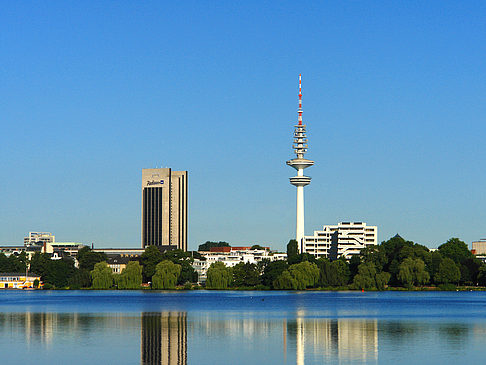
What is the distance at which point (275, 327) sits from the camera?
76.4 meters

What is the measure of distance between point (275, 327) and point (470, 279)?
127m

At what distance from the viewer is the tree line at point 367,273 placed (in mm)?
180625

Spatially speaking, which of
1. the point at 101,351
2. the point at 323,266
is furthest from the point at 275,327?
the point at 323,266

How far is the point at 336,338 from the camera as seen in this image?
2579 inches

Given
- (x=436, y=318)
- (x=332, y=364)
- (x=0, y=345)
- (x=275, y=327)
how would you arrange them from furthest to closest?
1. (x=436, y=318)
2. (x=275, y=327)
3. (x=0, y=345)
4. (x=332, y=364)

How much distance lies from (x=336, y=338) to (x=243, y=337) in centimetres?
696

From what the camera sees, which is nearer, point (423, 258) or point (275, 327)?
Answer: point (275, 327)

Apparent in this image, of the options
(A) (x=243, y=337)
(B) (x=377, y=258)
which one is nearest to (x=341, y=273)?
(B) (x=377, y=258)

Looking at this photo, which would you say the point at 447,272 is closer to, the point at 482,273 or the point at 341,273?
the point at 482,273

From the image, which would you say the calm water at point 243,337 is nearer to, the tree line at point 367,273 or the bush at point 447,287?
the tree line at point 367,273

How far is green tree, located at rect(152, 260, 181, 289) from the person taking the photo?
190 metres

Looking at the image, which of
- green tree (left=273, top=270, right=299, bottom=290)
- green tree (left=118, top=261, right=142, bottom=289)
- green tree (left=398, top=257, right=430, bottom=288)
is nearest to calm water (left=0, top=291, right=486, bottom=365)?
green tree (left=273, top=270, right=299, bottom=290)

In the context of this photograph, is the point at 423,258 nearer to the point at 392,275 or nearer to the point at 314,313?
the point at 392,275

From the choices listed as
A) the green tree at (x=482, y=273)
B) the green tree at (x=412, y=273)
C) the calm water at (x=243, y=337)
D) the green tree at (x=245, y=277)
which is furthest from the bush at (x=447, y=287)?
the calm water at (x=243, y=337)
